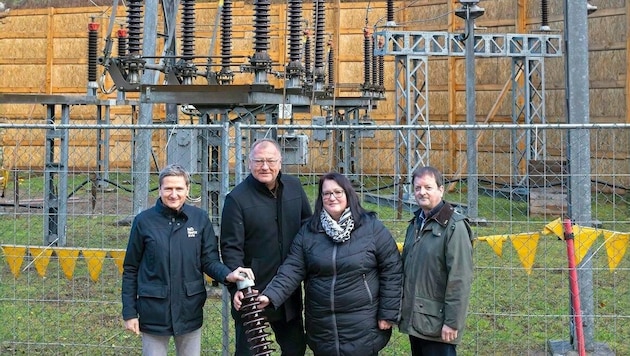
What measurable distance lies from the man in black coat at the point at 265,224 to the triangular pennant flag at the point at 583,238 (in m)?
2.06

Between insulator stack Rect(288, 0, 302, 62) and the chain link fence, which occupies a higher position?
insulator stack Rect(288, 0, 302, 62)

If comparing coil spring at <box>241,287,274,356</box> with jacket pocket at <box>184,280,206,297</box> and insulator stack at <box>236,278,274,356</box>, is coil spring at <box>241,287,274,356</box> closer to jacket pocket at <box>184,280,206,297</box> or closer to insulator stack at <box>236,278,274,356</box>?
insulator stack at <box>236,278,274,356</box>

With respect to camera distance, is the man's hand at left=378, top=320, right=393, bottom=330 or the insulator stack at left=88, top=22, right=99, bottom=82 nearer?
the man's hand at left=378, top=320, right=393, bottom=330

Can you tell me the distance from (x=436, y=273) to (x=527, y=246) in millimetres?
1701

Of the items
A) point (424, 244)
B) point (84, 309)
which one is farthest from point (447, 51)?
point (424, 244)

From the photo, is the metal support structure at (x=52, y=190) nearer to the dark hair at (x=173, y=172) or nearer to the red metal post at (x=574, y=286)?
the dark hair at (x=173, y=172)

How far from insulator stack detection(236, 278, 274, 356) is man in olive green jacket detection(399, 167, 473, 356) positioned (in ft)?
2.60

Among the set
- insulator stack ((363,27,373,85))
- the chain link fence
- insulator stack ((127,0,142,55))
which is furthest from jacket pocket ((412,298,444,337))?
insulator stack ((363,27,373,85))

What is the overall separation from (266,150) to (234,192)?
299mm

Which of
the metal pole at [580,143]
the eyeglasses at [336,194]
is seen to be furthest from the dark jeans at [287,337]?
the metal pole at [580,143]

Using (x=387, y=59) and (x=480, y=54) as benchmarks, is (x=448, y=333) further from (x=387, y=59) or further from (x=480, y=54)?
(x=387, y=59)

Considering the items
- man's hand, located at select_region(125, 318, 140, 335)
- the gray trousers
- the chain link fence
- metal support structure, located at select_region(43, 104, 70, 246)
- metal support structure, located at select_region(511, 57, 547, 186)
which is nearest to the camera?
man's hand, located at select_region(125, 318, 140, 335)

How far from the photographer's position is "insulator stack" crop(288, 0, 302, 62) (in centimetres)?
872

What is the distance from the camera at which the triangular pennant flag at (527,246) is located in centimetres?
647
